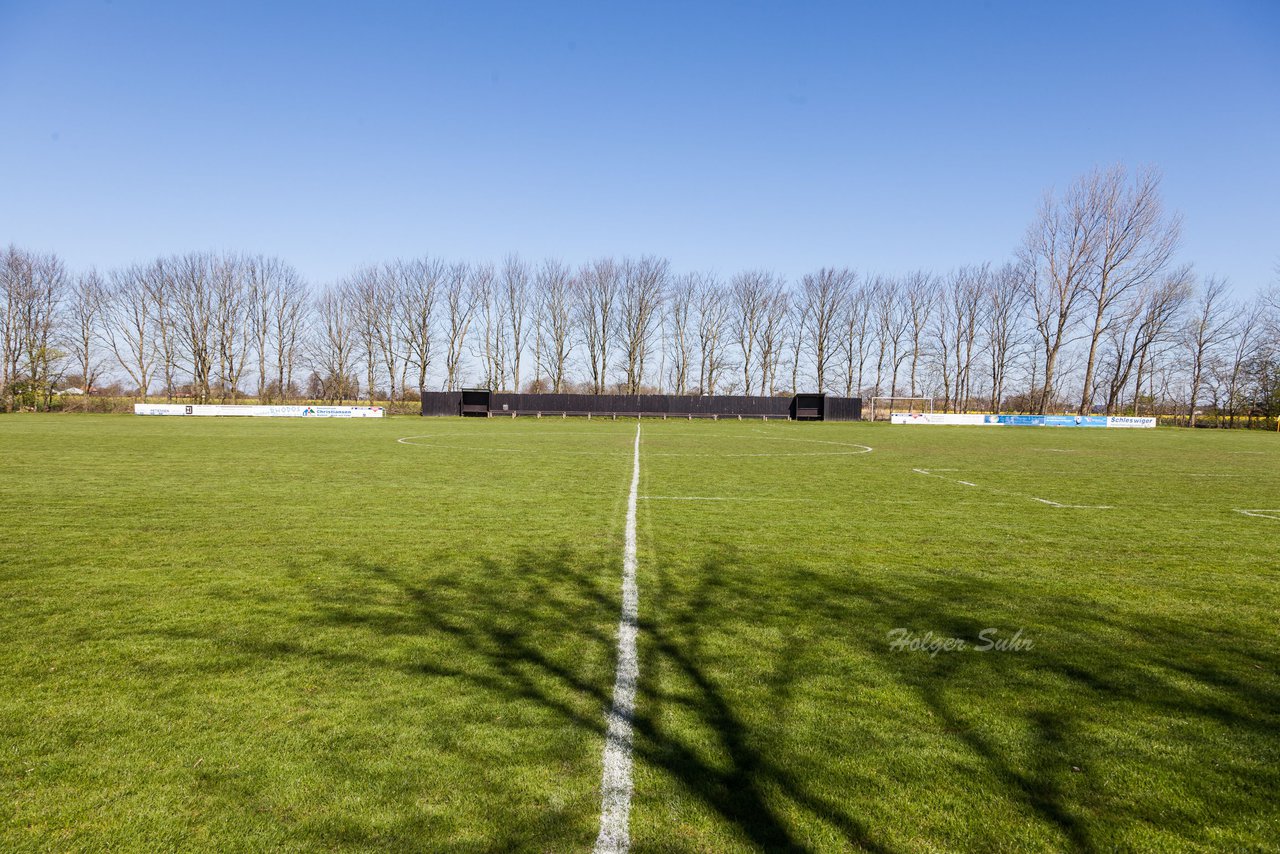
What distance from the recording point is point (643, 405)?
55.2m

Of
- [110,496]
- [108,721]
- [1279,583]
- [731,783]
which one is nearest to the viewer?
[731,783]

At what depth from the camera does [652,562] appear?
625 cm

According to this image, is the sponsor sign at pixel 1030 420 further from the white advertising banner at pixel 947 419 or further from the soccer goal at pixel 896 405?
the soccer goal at pixel 896 405

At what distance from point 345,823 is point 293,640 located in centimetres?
210

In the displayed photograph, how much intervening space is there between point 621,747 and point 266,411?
53729 millimetres

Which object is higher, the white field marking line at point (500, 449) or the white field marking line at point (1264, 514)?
the white field marking line at point (1264, 514)

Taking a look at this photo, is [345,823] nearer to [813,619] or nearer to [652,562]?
[813,619]

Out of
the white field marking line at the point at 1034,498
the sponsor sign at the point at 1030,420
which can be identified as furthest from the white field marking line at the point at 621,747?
the sponsor sign at the point at 1030,420

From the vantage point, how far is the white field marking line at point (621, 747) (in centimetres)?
235

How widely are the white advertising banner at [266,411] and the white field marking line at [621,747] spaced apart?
1942 inches

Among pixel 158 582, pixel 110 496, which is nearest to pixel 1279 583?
pixel 158 582

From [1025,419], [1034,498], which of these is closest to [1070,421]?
[1025,419]

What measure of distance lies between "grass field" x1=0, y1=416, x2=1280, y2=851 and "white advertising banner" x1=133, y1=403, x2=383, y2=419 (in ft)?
144

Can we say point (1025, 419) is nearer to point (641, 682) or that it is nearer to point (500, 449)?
point (500, 449)
